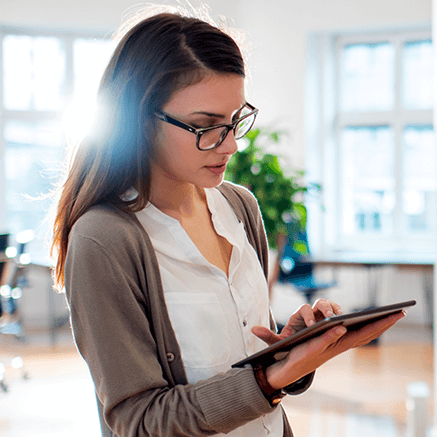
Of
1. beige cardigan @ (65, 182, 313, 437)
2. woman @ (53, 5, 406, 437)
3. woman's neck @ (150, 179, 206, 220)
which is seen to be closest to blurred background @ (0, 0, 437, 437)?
woman's neck @ (150, 179, 206, 220)

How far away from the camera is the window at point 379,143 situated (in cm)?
561

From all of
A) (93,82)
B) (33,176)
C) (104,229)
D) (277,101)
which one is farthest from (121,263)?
(33,176)

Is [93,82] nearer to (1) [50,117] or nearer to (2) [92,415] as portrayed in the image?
(2) [92,415]

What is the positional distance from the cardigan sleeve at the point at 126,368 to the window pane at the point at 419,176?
5253mm

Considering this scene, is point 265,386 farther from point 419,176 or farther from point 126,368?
point 419,176

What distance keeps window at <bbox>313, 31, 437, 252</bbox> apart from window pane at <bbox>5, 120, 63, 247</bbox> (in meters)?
2.93

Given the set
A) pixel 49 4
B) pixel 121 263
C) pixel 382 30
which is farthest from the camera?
pixel 382 30

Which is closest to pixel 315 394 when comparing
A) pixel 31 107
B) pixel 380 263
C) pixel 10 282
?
pixel 380 263

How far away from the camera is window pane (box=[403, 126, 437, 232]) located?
564 centimetres

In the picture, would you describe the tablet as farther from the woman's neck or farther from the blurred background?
the blurred background

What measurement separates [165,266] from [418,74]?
→ 5393 mm

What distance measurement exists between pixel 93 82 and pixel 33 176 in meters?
4.91

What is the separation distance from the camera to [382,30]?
5535 mm

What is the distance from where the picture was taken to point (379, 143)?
18.8 ft
